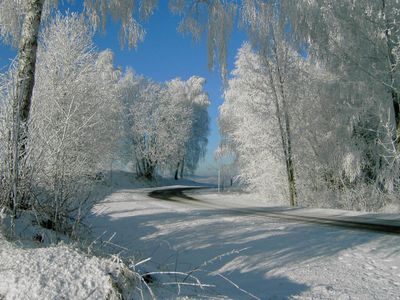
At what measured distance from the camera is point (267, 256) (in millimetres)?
6062

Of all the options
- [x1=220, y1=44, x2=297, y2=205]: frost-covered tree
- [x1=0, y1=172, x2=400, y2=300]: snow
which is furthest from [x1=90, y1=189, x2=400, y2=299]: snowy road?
[x1=220, y1=44, x2=297, y2=205]: frost-covered tree

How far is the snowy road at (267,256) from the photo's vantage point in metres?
4.26

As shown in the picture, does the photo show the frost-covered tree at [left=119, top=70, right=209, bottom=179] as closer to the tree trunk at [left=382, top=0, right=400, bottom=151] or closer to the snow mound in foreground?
the tree trunk at [left=382, top=0, right=400, bottom=151]

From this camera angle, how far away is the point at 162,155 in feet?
123

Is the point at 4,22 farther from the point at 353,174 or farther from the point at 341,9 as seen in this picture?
the point at 353,174

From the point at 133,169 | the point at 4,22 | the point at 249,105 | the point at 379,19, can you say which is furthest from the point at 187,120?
the point at 4,22

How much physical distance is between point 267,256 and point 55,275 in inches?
163

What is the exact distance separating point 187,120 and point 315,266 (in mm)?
34687

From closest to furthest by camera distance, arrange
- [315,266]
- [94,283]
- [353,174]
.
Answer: [94,283] → [315,266] → [353,174]

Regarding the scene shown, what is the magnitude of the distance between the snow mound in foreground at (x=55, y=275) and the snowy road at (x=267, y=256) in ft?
1.81

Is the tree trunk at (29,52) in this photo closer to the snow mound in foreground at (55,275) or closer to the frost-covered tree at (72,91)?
the frost-covered tree at (72,91)

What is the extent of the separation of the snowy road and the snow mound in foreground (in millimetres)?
551

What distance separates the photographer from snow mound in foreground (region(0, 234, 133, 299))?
8.33 feet

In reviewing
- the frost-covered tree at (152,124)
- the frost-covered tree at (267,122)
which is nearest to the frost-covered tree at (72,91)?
the frost-covered tree at (267,122)
